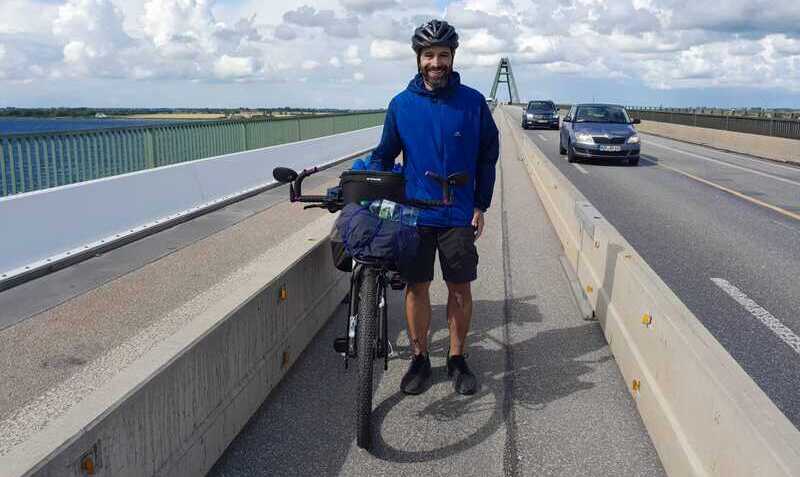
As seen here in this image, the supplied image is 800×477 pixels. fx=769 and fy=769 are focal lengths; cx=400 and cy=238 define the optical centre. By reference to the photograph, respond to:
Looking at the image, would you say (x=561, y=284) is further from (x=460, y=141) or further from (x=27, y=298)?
(x=27, y=298)

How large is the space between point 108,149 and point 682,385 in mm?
8961

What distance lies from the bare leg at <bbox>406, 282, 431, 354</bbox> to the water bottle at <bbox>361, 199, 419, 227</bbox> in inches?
22.6

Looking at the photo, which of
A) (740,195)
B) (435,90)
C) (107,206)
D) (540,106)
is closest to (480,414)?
(435,90)

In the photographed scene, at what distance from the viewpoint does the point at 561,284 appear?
7324 millimetres

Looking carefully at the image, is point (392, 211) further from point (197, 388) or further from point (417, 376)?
point (197, 388)

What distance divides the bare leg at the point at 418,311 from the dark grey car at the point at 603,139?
17765 mm

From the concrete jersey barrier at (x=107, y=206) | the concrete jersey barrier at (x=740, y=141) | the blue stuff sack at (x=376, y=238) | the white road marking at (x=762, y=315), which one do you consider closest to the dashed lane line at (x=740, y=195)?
the concrete jersey barrier at (x=740, y=141)

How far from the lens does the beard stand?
13.4 feet

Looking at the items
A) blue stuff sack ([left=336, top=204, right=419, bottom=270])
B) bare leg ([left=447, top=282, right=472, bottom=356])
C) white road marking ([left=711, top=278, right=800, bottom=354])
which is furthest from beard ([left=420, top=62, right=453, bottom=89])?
white road marking ([left=711, top=278, right=800, bottom=354])

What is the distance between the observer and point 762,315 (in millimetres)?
6266

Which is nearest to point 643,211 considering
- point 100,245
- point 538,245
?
point 538,245

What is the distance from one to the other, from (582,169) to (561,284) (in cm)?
1352

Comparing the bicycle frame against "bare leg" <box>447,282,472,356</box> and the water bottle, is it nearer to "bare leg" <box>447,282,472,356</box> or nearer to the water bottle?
the water bottle

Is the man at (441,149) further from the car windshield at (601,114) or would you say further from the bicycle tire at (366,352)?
the car windshield at (601,114)
